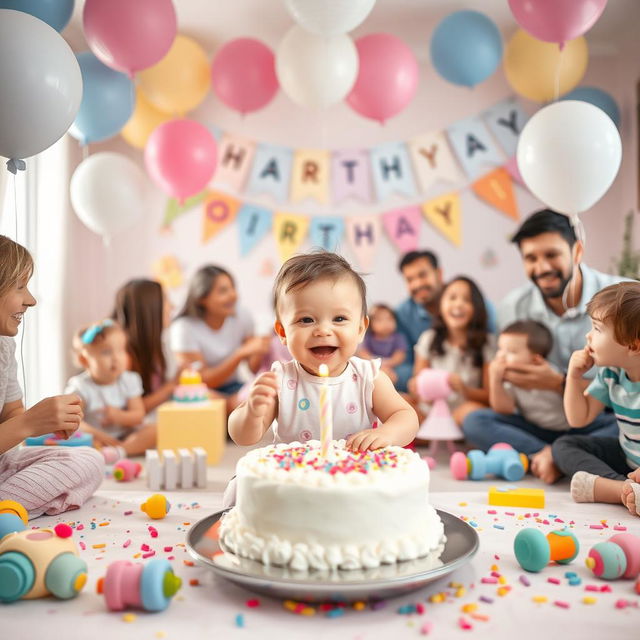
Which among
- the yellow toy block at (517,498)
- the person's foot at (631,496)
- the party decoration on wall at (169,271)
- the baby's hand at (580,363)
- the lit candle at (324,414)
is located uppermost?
the party decoration on wall at (169,271)

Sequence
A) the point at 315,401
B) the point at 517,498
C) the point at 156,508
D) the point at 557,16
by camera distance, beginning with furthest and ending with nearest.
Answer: the point at 557,16, the point at 517,498, the point at 156,508, the point at 315,401

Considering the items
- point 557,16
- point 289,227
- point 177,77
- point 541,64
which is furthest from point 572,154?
point 289,227

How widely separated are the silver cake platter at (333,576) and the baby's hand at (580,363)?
106 cm

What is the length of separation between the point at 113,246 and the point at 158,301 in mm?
1581

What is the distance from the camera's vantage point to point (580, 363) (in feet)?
8.24

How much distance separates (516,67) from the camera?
13.0 ft

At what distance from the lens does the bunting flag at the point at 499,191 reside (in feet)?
16.6

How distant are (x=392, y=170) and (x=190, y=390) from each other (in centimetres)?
249

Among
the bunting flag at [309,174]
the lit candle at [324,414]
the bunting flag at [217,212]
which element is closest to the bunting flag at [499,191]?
the bunting flag at [309,174]

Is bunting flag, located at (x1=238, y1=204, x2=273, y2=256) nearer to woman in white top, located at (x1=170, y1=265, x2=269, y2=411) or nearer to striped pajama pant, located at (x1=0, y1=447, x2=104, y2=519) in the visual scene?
woman in white top, located at (x1=170, y1=265, x2=269, y2=411)

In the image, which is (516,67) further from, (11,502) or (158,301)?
(11,502)

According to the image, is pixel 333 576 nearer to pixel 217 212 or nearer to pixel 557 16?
pixel 557 16

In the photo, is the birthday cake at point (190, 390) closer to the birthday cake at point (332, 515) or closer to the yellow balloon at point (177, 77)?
the yellow balloon at point (177, 77)

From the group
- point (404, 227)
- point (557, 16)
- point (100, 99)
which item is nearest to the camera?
point (557, 16)
